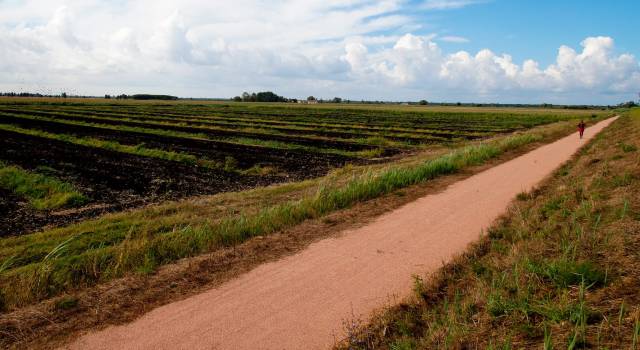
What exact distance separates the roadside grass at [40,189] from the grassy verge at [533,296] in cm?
1118

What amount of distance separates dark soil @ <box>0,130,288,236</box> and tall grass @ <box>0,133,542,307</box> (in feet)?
8.06

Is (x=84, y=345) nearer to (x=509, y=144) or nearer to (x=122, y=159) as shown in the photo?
(x=122, y=159)

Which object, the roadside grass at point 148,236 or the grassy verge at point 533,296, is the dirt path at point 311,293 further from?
the roadside grass at point 148,236

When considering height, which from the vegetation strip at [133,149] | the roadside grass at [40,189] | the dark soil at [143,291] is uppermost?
the vegetation strip at [133,149]

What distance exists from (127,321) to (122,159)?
709 inches

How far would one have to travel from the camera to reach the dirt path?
5.10 metres

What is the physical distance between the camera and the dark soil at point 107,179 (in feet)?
37.7

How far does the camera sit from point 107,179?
53.1 feet

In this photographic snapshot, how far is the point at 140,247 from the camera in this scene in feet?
25.0

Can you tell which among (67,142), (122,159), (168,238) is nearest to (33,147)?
(67,142)

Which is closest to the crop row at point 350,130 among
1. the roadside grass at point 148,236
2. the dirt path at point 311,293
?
the roadside grass at point 148,236

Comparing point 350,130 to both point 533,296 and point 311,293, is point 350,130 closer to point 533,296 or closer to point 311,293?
point 311,293

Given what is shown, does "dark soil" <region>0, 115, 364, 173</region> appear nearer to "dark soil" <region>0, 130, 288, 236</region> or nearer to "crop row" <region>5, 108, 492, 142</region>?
"dark soil" <region>0, 130, 288, 236</region>

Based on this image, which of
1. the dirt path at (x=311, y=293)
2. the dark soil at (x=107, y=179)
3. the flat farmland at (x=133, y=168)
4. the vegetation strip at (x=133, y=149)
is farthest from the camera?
the vegetation strip at (x=133, y=149)
